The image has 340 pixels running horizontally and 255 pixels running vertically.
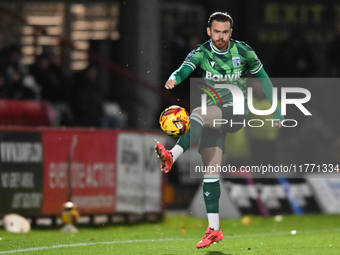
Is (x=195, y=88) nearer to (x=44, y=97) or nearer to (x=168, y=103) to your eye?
(x=168, y=103)

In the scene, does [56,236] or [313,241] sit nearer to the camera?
[313,241]

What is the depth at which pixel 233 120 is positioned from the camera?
7.34 m

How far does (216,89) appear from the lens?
24.7ft

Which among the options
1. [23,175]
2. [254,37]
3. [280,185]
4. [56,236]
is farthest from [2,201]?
[254,37]

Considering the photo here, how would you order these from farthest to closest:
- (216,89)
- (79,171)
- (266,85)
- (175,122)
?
(79,171), (266,85), (216,89), (175,122)

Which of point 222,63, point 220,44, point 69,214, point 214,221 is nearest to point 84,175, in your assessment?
point 69,214

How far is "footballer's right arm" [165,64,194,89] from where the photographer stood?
22.9 ft

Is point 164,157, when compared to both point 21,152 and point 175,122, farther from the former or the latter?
point 21,152

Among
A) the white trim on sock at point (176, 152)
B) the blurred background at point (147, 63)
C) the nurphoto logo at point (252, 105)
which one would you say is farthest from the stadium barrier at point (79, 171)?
the white trim on sock at point (176, 152)

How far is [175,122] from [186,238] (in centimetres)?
274

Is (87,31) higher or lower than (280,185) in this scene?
higher

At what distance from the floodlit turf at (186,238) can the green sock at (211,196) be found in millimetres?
498

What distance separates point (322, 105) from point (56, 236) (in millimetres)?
8156

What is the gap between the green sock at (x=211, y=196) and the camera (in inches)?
292
